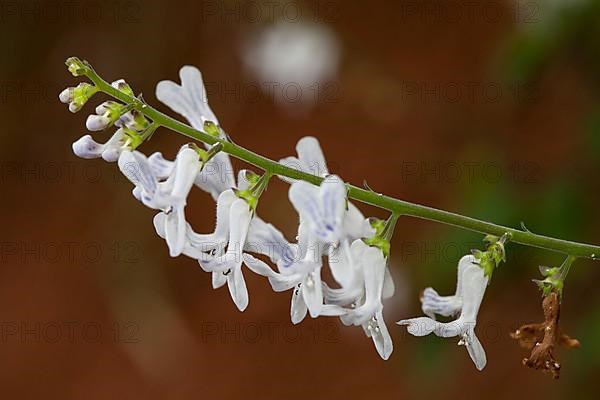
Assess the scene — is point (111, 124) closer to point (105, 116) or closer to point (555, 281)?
point (105, 116)

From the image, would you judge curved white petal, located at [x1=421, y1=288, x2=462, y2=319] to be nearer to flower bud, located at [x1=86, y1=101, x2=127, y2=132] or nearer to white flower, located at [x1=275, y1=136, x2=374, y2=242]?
white flower, located at [x1=275, y1=136, x2=374, y2=242]

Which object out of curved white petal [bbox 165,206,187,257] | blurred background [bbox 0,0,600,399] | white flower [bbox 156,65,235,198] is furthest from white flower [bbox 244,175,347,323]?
blurred background [bbox 0,0,600,399]

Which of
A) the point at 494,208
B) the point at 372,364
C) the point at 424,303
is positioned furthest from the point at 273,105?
the point at 424,303

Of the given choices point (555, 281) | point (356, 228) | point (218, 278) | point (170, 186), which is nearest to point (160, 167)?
point (170, 186)

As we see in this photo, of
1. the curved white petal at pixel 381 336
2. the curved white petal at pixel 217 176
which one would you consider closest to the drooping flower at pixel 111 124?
the curved white petal at pixel 217 176

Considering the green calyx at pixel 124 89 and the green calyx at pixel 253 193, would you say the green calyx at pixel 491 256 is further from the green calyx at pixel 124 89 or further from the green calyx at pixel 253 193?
the green calyx at pixel 124 89
